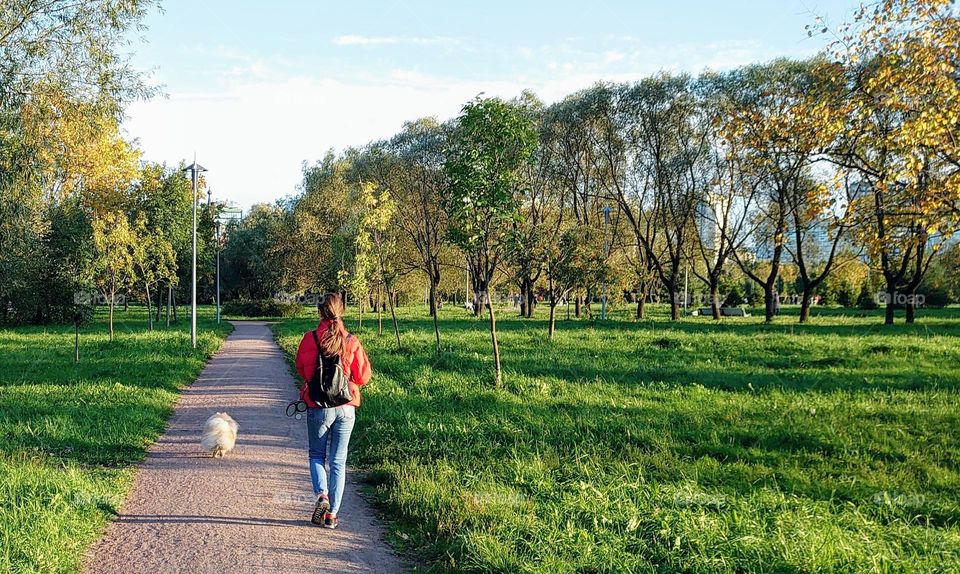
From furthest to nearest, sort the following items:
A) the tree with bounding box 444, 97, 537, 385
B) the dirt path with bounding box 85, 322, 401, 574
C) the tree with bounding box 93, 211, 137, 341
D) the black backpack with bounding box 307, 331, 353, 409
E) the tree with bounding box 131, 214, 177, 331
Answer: the tree with bounding box 131, 214, 177, 331 < the tree with bounding box 93, 211, 137, 341 < the tree with bounding box 444, 97, 537, 385 < the black backpack with bounding box 307, 331, 353, 409 < the dirt path with bounding box 85, 322, 401, 574

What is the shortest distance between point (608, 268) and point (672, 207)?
553 inches

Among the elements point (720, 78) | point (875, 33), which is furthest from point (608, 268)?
point (875, 33)

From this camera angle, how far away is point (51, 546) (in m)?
4.96

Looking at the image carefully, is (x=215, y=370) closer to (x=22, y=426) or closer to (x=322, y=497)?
(x=22, y=426)

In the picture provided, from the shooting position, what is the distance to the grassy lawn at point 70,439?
5191 mm

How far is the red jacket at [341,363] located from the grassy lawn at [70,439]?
6.41 feet

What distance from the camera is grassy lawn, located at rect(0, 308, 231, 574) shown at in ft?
17.0

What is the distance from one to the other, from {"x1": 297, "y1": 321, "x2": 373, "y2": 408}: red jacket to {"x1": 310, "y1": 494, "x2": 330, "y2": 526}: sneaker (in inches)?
30.7
